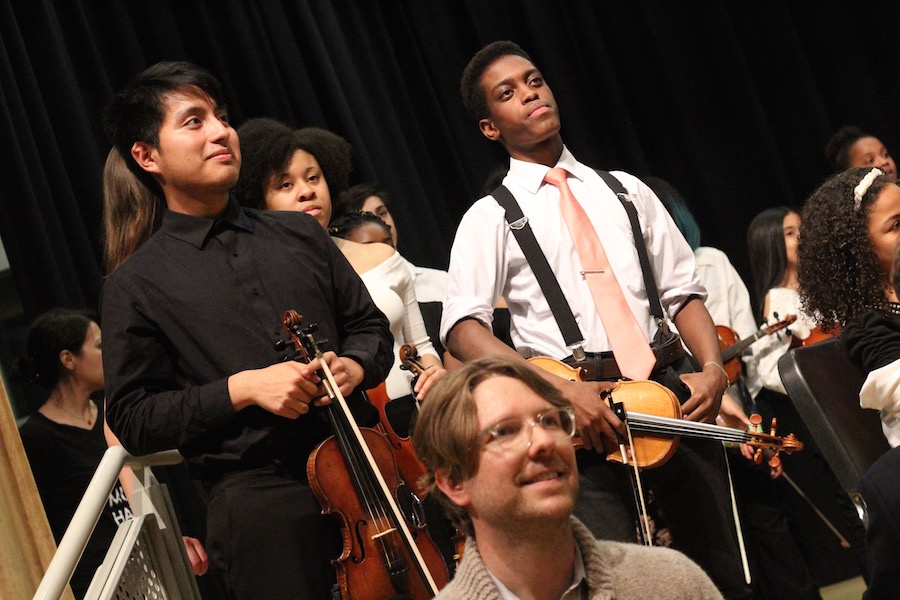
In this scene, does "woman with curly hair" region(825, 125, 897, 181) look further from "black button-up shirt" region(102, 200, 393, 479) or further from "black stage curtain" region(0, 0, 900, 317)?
"black button-up shirt" region(102, 200, 393, 479)

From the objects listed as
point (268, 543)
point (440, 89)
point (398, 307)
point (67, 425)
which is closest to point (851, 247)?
point (398, 307)

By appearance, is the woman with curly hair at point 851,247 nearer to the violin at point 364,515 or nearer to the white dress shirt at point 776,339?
the white dress shirt at point 776,339

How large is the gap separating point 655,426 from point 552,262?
0.52 metres

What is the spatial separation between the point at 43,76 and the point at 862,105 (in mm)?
3677

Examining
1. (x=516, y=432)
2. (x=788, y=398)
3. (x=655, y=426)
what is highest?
(x=516, y=432)

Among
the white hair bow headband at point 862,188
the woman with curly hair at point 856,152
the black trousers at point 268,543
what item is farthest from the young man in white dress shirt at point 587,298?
the woman with curly hair at point 856,152

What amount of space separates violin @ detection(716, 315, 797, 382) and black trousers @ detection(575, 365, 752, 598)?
1.34 metres

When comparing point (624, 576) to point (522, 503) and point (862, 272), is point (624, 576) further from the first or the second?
point (862, 272)

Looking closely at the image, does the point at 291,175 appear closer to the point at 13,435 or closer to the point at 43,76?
the point at 13,435

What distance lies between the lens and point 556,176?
2.75 meters

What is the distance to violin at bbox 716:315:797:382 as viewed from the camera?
12.2 feet

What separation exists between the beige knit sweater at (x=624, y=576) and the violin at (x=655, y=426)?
731mm

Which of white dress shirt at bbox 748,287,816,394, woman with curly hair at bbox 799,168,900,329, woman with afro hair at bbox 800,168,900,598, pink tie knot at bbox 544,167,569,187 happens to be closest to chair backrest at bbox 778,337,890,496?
woman with afro hair at bbox 800,168,900,598

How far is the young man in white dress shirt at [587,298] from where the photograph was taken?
239 cm
